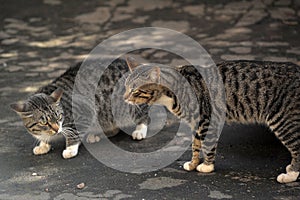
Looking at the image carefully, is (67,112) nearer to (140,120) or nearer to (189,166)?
(140,120)

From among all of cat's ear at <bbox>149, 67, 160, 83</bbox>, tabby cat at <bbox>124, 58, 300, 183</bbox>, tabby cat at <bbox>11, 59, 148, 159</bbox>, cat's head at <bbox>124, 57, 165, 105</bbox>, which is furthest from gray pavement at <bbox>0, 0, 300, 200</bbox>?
cat's ear at <bbox>149, 67, 160, 83</bbox>

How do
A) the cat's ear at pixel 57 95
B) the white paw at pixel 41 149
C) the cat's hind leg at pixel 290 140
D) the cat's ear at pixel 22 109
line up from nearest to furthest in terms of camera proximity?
the cat's hind leg at pixel 290 140, the cat's ear at pixel 22 109, the cat's ear at pixel 57 95, the white paw at pixel 41 149

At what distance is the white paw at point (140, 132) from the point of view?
6059 millimetres

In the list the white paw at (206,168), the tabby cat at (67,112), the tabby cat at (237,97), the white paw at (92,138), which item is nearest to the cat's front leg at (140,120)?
the tabby cat at (67,112)

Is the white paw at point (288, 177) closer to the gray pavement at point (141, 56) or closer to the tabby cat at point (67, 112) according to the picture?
the gray pavement at point (141, 56)

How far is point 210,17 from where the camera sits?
9266mm

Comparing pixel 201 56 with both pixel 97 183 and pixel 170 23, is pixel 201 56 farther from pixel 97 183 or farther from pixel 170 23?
pixel 97 183

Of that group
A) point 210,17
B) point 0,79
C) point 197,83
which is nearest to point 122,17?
point 210,17

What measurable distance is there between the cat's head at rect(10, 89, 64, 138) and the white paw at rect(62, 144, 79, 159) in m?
0.27

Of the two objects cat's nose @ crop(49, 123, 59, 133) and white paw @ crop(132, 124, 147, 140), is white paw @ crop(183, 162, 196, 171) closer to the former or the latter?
white paw @ crop(132, 124, 147, 140)

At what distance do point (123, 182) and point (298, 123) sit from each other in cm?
170

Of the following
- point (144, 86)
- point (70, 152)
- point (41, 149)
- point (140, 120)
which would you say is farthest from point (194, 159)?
point (41, 149)

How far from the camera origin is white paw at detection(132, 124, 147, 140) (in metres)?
6.06

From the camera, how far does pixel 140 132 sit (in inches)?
239
